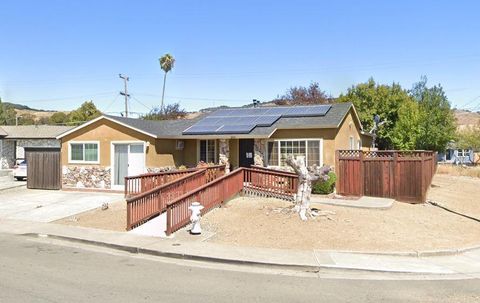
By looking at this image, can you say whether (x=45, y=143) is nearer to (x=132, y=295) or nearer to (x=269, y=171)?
(x=269, y=171)

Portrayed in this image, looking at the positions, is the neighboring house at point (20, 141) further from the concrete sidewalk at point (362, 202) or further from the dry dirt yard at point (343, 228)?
the dry dirt yard at point (343, 228)

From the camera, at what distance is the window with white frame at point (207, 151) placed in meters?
23.6

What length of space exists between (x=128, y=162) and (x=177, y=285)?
15.7m

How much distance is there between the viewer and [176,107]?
187 ft

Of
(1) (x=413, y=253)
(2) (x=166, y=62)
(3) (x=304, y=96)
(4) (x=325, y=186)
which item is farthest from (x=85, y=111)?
(1) (x=413, y=253)

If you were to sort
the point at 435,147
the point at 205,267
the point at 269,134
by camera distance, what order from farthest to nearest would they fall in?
the point at 435,147 → the point at 269,134 → the point at 205,267

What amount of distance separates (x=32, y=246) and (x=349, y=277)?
7.72m

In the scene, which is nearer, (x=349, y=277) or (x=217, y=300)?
(x=217, y=300)

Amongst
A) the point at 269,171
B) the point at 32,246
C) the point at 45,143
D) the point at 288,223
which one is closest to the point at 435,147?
the point at 269,171

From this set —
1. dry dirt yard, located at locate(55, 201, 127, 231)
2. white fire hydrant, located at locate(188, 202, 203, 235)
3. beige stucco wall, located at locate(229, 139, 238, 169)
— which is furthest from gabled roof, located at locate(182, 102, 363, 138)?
white fire hydrant, located at locate(188, 202, 203, 235)

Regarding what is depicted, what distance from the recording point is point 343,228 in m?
12.3

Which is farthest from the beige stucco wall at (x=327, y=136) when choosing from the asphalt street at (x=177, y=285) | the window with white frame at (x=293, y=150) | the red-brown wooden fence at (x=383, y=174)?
the asphalt street at (x=177, y=285)

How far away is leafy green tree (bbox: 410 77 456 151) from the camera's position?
108ft

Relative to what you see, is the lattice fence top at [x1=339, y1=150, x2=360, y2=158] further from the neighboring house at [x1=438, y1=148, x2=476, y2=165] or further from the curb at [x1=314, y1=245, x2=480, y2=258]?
the neighboring house at [x1=438, y1=148, x2=476, y2=165]
